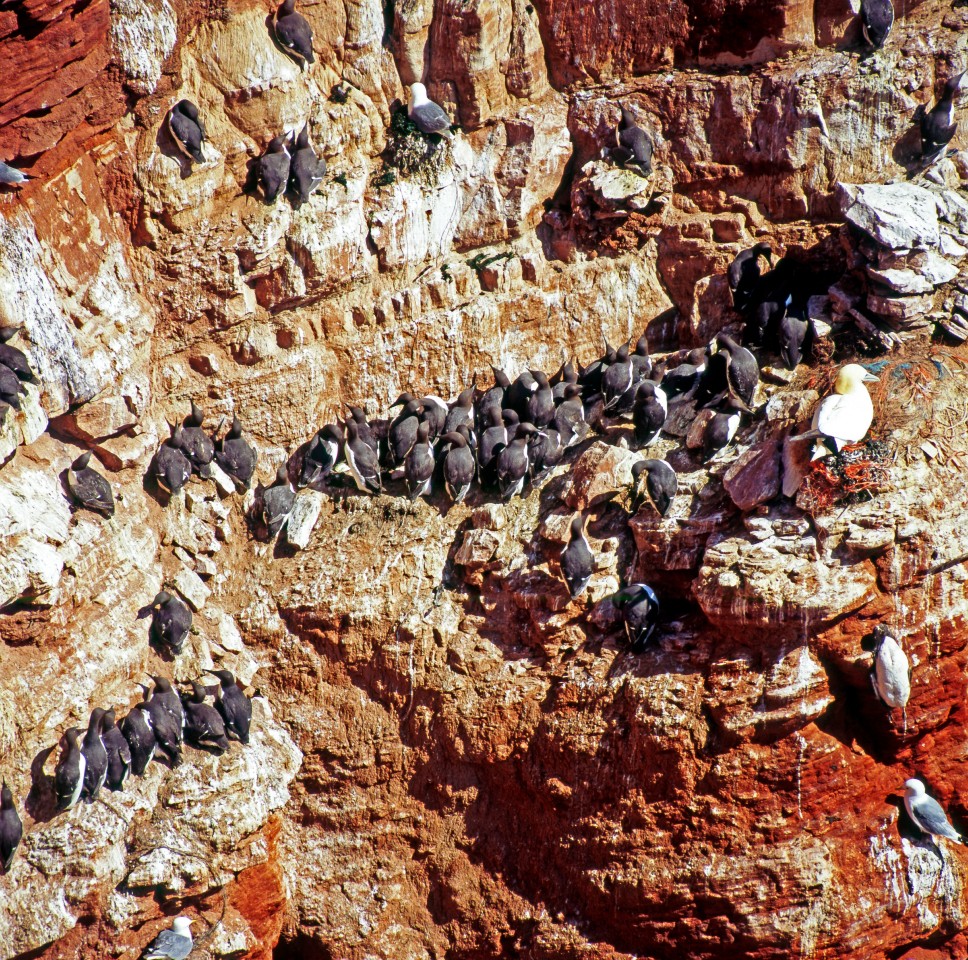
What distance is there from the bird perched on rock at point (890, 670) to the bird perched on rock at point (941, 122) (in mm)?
5131

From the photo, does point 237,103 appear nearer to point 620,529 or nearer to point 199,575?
point 199,575

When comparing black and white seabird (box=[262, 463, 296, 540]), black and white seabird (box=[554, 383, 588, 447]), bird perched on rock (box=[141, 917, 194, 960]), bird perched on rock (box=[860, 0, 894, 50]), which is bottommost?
bird perched on rock (box=[141, 917, 194, 960])

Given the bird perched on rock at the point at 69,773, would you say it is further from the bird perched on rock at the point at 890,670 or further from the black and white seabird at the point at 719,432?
the bird perched on rock at the point at 890,670

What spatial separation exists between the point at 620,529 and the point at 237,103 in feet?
19.8

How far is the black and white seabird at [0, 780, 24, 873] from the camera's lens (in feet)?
31.3

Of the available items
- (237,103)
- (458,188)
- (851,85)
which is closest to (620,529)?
(458,188)

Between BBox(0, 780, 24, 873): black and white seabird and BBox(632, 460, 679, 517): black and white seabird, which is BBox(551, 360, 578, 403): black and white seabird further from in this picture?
BBox(0, 780, 24, 873): black and white seabird

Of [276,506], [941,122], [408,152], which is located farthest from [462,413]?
[941,122]

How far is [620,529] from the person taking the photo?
10.7 m

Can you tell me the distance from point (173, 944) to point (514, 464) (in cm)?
557

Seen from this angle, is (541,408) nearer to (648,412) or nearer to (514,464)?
(514,464)

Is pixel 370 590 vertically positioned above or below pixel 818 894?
above

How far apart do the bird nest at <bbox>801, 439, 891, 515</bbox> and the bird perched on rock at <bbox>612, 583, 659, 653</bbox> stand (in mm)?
1663

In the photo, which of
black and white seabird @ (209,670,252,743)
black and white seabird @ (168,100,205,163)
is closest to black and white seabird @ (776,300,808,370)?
black and white seabird @ (168,100,205,163)
